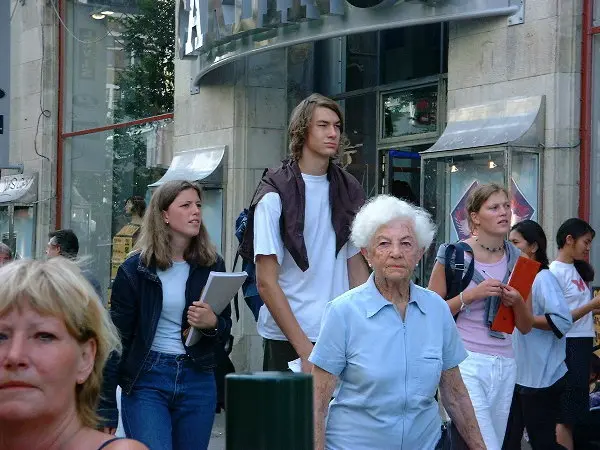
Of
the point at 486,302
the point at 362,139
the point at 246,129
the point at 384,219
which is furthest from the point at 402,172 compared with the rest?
the point at 384,219

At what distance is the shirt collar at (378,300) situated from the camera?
4512mm

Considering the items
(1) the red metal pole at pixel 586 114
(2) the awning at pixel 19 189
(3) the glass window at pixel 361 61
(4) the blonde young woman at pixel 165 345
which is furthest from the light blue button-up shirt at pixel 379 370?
(2) the awning at pixel 19 189

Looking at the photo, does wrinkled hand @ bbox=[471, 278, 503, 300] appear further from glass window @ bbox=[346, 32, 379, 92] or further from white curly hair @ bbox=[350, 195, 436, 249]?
glass window @ bbox=[346, 32, 379, 92]

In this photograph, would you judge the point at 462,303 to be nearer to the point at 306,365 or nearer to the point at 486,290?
the point at 486,290

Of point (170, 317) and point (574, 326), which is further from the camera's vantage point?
point (574, 326)

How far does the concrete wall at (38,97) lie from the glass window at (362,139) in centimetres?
617

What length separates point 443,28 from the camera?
11648mm

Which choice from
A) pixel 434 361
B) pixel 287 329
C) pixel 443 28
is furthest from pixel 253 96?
pixel 434 361

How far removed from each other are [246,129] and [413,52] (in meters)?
1.91

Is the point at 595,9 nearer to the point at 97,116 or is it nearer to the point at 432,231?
the point at 432,231

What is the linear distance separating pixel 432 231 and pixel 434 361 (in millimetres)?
576

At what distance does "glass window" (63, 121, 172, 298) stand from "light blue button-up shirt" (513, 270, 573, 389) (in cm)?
771

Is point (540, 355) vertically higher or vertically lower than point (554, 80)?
lower

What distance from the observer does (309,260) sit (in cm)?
546
